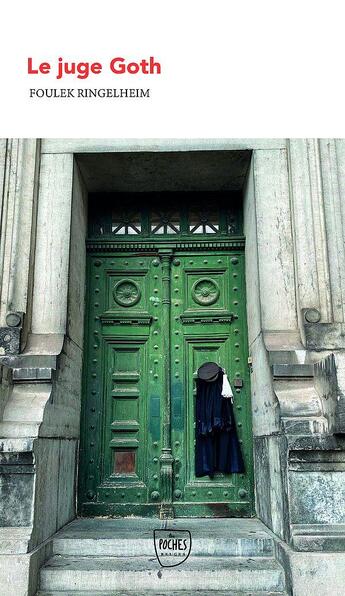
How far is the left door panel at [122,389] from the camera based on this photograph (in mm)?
5801

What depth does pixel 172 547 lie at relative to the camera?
4516mm

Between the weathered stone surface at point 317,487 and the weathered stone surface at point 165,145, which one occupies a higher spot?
the weathered stone surface at point 165,145

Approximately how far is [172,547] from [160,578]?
33 cm

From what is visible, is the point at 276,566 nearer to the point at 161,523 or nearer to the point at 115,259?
the point at 161,523

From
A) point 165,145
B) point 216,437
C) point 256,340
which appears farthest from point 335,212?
point 216,437

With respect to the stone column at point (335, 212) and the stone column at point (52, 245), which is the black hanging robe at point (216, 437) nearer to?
the stone column at point (335, 212)

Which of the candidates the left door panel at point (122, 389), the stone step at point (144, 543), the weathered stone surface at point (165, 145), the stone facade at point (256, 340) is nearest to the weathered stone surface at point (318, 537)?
the stone facade at point (256, 340)

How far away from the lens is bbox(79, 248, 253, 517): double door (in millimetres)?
5781

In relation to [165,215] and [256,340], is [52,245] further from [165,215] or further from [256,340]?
[256,340]

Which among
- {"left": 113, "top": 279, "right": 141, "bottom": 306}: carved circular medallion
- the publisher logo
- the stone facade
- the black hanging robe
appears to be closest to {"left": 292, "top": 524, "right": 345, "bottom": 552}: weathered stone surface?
the stone facade

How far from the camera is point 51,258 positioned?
545 centimetres
